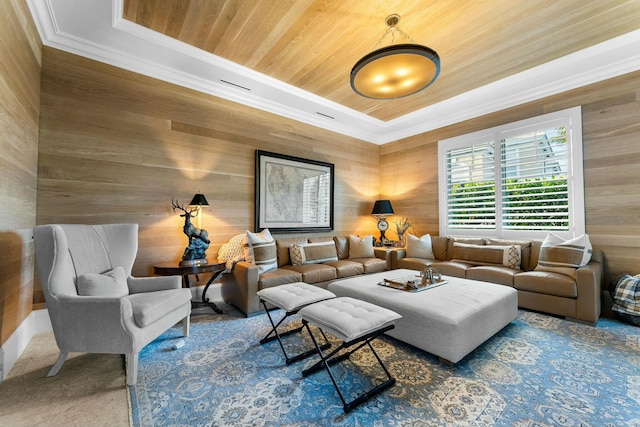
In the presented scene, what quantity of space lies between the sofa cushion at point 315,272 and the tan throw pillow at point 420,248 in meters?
1.61

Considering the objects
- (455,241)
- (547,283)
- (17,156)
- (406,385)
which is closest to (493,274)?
(547,283)

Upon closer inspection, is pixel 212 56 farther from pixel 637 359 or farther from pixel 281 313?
pixel 637 359

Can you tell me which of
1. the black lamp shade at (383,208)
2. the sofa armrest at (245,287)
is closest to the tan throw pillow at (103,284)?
the sofa armrest at (245,287)

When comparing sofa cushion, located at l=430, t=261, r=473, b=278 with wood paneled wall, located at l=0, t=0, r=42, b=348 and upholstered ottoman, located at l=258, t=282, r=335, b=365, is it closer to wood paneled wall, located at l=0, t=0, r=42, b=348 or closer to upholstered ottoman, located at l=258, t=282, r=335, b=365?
upholstered ottoman, located at l=258, t=282, r=335, b=365

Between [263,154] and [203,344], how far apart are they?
8.77ft

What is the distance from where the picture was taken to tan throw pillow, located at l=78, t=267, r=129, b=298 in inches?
77.8

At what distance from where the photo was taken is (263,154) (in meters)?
4.08

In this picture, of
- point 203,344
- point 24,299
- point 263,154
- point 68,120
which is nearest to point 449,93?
point 263,154

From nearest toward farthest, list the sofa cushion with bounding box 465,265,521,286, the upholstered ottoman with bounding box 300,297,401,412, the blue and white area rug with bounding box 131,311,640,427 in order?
1. the blue and white area rug with bounding box 131,311,640,427
2. the upholstered ottoman with bounding box 300,297,401,412
3. the sofa cushion with bounding box 465,265,521,286

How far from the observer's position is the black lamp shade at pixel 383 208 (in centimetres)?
515

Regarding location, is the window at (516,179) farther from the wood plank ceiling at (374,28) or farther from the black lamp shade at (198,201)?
the black lamp shade at (198,201)

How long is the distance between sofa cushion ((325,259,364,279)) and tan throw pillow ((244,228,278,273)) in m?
0.91

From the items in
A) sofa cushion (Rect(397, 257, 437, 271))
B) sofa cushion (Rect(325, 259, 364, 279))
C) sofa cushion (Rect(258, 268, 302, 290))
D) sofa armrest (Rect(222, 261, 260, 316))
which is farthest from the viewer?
sofa cushion (Rect(397, 257, 437, 271))

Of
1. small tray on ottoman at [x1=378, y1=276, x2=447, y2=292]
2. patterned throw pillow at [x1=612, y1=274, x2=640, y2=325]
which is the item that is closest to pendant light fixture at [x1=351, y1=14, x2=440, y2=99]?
small tray on ottoman at [x1=378, y1=276, x2=447, y2=292]
